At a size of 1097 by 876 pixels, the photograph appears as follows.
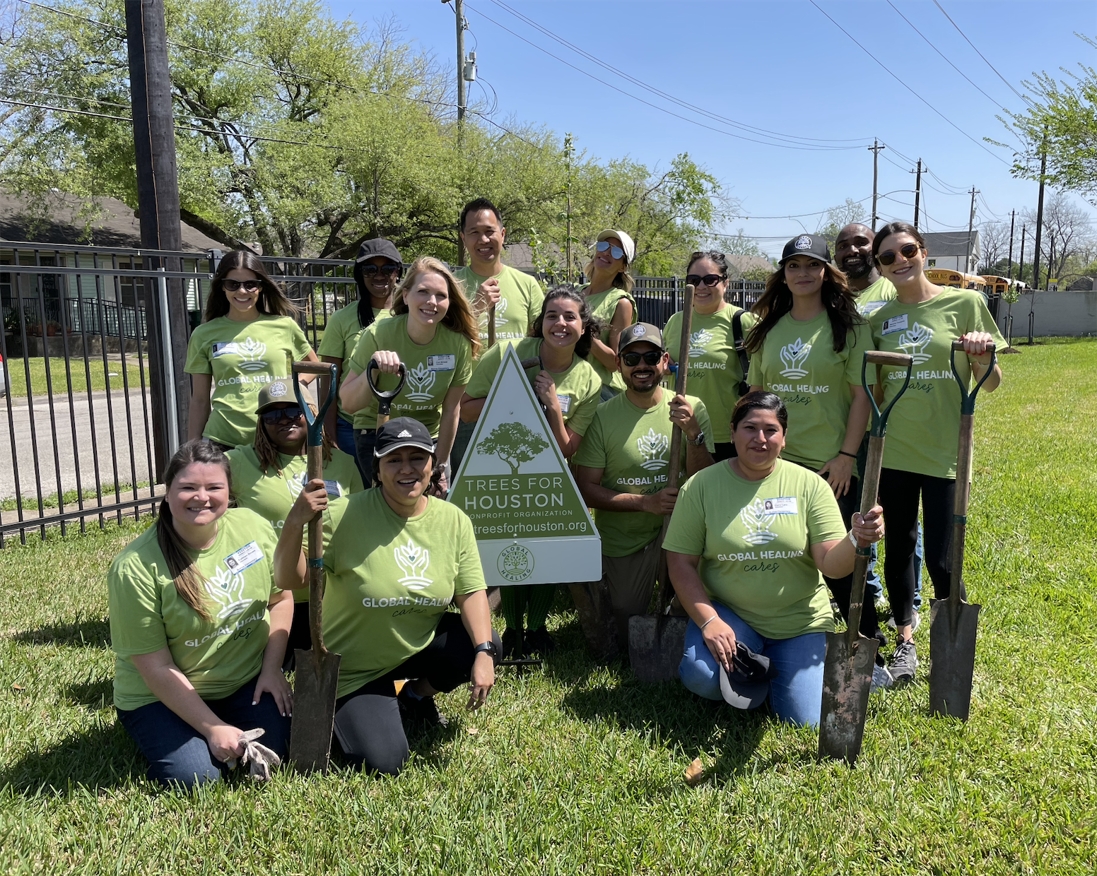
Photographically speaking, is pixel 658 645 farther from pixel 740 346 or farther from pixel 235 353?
pixel 235 353

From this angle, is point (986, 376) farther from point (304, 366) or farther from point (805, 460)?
point (304, 366)

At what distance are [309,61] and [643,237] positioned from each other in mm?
16990

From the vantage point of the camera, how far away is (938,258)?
3169 inches

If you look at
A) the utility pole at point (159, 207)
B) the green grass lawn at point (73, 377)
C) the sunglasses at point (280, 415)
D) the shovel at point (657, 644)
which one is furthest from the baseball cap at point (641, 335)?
the green grass lawn at point (73, 377)

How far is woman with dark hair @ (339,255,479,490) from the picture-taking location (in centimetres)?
430

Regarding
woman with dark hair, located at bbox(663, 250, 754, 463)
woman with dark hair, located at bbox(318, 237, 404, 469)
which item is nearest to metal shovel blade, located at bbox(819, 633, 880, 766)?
woman with dark hair, located at bbox(663, 250, 754, 463)

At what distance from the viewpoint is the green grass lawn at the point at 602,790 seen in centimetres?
291

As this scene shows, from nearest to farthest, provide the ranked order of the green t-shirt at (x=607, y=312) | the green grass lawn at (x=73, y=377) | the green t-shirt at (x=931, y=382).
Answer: the green t-shirt at (x=931, y=382)
the green t-shirt at (x=607, y=312)
the green grass lawn at (x=73, y=377)

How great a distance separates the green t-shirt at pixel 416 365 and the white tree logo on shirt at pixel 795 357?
1657 mm

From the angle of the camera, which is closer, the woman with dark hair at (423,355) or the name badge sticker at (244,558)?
the name badge sticker at (244,558)

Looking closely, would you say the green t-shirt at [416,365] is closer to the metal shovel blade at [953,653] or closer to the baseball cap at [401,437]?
the baseball cap at [401,437]

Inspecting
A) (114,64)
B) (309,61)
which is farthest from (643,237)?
(114,64)

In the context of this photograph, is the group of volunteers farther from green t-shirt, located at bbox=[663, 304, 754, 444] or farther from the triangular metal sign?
the triangular metal sign

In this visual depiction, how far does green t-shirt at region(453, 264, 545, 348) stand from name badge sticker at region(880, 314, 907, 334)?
191 centimetres
